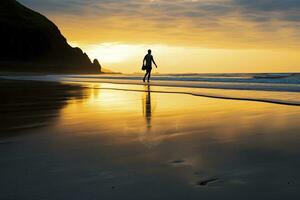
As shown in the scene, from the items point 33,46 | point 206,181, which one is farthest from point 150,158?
point 33,46

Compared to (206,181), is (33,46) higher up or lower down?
higher up

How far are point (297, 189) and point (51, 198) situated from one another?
191cm

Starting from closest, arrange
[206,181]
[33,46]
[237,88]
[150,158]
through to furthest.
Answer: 1. [206,181]
2. [150,158]
3. [237,88]
4. [33,46]

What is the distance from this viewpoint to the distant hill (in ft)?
320

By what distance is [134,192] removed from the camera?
286 cm

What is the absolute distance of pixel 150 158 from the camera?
3.88 meters

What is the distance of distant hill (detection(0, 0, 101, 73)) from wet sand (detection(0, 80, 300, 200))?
85.5 meters

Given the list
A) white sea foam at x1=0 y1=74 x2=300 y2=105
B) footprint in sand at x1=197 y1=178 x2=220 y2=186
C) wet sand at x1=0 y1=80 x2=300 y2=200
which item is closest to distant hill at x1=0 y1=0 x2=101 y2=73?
white sea foam at x1=0 y1=74 x2=300 y2=105

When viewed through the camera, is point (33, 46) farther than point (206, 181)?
Yes

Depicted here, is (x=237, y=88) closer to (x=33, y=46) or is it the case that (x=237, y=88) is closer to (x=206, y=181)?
(x=206, y=181)

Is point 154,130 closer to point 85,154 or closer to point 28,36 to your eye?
point 85,154

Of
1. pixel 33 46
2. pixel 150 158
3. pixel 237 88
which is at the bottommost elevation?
pixel 237 88

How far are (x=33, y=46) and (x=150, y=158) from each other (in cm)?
11084

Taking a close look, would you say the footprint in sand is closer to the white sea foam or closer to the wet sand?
the wet sand
